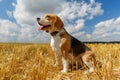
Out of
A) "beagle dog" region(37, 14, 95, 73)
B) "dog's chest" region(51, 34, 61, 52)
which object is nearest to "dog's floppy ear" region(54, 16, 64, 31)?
"beagle dog" region(37, 14, 95, 73)

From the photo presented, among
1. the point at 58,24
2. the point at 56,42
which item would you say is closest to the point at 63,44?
the point at 56,42

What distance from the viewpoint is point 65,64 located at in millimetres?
6297

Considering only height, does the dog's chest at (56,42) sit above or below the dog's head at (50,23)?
below

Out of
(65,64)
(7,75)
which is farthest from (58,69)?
(7,75)

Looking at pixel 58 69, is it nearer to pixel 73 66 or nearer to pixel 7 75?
pixel 73 66

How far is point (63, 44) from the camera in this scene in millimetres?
6277

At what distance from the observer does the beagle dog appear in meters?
6.18

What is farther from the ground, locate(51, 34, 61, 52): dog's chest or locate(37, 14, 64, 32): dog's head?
locate(37, 14, 64, 32): dog's head

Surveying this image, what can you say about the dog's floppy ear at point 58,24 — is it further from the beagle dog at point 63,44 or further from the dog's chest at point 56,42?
the dog's chest at point 56,42

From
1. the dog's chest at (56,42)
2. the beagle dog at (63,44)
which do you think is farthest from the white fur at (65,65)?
the dog's chest at (56,42)

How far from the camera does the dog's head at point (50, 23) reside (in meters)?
6.10

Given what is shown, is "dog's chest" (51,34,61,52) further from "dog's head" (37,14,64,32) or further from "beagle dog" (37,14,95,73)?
"dog's head" (37,14,64,32)

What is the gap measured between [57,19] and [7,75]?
2170mm

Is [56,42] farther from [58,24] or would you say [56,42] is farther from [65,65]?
[65,65]
